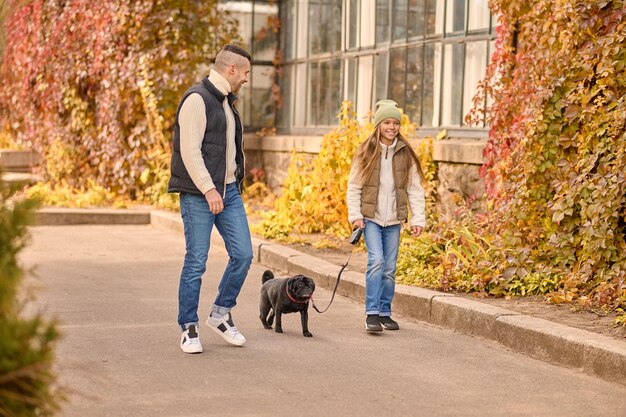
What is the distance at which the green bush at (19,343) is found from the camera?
3.11 meters

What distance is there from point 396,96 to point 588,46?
5969mm

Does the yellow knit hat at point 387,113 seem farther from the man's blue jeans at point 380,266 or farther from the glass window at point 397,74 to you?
the glass window at point 397,74

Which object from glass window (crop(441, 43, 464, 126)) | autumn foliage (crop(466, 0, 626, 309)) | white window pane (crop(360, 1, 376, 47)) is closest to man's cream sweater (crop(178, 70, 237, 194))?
autumn foliage (crop(466, 0, 626, 309))

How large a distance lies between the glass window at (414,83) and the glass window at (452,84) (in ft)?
2.10

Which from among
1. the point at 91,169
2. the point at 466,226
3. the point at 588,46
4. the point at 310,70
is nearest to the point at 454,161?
the point at 466,226

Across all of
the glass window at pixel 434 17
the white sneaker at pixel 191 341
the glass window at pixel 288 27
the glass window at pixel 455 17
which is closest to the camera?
the white sneaker at pixel 191 341

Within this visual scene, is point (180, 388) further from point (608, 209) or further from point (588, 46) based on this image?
point (588, 46)

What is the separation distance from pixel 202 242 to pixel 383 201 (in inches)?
61.5

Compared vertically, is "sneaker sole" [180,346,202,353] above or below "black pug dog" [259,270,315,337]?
below

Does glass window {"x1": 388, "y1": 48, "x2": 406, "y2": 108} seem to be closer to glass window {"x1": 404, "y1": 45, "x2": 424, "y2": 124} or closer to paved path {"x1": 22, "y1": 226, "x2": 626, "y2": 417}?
glass window {"x1": 404, "y1": 45, "x2": 424, "y2": 124}

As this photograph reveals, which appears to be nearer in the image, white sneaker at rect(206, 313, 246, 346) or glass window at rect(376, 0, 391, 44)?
white sneaker at rect(206, 313, 246, 346)

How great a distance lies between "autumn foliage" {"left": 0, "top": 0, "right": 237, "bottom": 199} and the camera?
17453 mm

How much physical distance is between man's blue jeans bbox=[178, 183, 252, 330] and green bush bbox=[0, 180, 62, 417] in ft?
11.7

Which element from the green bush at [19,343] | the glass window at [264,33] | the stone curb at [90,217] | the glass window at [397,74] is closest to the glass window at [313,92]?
the glass window at [264,33]
